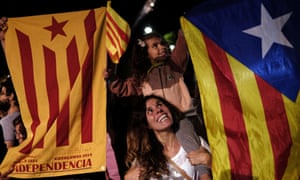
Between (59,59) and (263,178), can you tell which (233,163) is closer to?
(263,178)

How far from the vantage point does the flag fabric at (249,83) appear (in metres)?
3.39

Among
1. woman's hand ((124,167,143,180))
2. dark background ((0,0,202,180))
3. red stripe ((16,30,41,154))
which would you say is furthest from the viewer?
dark background ((0,0,202,180))

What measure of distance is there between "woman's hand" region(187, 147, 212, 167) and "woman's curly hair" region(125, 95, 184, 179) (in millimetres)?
248

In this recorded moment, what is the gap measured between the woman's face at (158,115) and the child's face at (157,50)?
0.56 meters

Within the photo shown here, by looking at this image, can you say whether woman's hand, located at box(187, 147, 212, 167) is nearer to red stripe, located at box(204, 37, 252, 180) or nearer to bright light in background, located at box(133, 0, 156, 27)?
red stripe, located at box(204, 37, 252, 180)

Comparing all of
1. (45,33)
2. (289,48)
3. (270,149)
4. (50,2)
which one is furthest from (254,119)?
(50,2)

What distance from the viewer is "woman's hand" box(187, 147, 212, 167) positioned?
3762mm

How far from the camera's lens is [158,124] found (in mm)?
3980

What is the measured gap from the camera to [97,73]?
4.13 meters

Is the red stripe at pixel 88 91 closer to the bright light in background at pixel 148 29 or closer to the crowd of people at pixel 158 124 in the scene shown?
the crowd of people at pixel 158 124

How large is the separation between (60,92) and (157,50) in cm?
109

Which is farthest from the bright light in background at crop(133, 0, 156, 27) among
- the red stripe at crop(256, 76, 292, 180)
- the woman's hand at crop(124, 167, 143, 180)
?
the red stripe at crop(256, 76, 292, 180)

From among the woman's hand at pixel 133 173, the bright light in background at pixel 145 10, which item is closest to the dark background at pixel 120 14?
the bright light in background at pixel 145 10

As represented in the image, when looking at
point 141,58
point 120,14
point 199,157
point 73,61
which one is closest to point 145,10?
point 120,14
